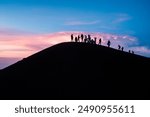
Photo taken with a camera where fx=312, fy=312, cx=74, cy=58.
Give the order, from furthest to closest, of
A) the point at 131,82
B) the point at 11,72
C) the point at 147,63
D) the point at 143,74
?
the point at 147,63 → the point at 11,72 → the point at 143,74 → the point at 131,82

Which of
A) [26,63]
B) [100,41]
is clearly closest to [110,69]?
[100,41]

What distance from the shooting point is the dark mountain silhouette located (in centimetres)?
4491

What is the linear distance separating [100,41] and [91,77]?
16139mm

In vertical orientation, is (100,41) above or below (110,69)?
above

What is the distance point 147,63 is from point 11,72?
2643 centimetres

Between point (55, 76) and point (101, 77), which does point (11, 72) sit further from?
point (101, 77)

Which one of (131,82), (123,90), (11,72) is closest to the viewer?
(123,90)

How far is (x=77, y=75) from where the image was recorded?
167 ft

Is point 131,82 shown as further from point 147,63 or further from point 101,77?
point 147,63

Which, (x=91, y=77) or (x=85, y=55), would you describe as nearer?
(x=91, y=77)

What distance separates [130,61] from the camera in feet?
198

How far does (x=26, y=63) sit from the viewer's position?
6041 cm

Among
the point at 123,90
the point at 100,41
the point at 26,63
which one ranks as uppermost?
the point at 100,41

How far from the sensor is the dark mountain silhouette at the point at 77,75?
147 ft
